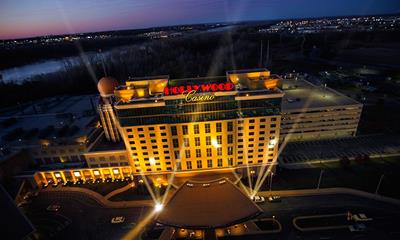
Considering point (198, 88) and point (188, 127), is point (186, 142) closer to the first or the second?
point (188, 127)

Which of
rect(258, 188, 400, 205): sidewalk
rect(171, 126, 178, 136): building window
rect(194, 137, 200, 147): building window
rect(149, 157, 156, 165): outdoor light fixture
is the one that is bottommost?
rect(258, 188, 400, 205): sidewalk

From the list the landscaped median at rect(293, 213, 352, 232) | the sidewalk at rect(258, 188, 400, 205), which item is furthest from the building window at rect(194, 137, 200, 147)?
the landscaped median at rect(293, 213, 352, 232)

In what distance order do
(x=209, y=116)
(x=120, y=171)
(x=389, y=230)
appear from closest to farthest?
(x=389, y=230) < (x=209, y=116) < (x=120, y=171)

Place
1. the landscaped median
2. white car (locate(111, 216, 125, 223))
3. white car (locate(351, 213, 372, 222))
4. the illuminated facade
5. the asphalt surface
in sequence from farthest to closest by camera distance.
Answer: the illuminated facade → white car (locate(111, 216, 125, 223)) → white car (locate(351, 213, 372, 222)) → the landscaped median → the asphalt surface

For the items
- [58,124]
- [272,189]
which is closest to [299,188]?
[272,189]

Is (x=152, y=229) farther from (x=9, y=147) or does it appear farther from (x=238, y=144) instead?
(x=9, y=147)

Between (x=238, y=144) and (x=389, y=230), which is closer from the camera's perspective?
(x=389, y=230)

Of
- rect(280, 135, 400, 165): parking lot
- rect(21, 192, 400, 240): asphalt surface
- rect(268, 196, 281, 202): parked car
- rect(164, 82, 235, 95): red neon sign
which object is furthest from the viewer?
rect(280, 135, 400, 165): parking lot

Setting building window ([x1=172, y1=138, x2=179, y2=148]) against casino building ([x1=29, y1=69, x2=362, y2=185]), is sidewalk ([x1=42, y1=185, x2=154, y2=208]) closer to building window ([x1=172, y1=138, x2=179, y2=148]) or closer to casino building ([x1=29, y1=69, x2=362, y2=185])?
casino building ([x1=29, y1=69, x2=362, y2=185])
